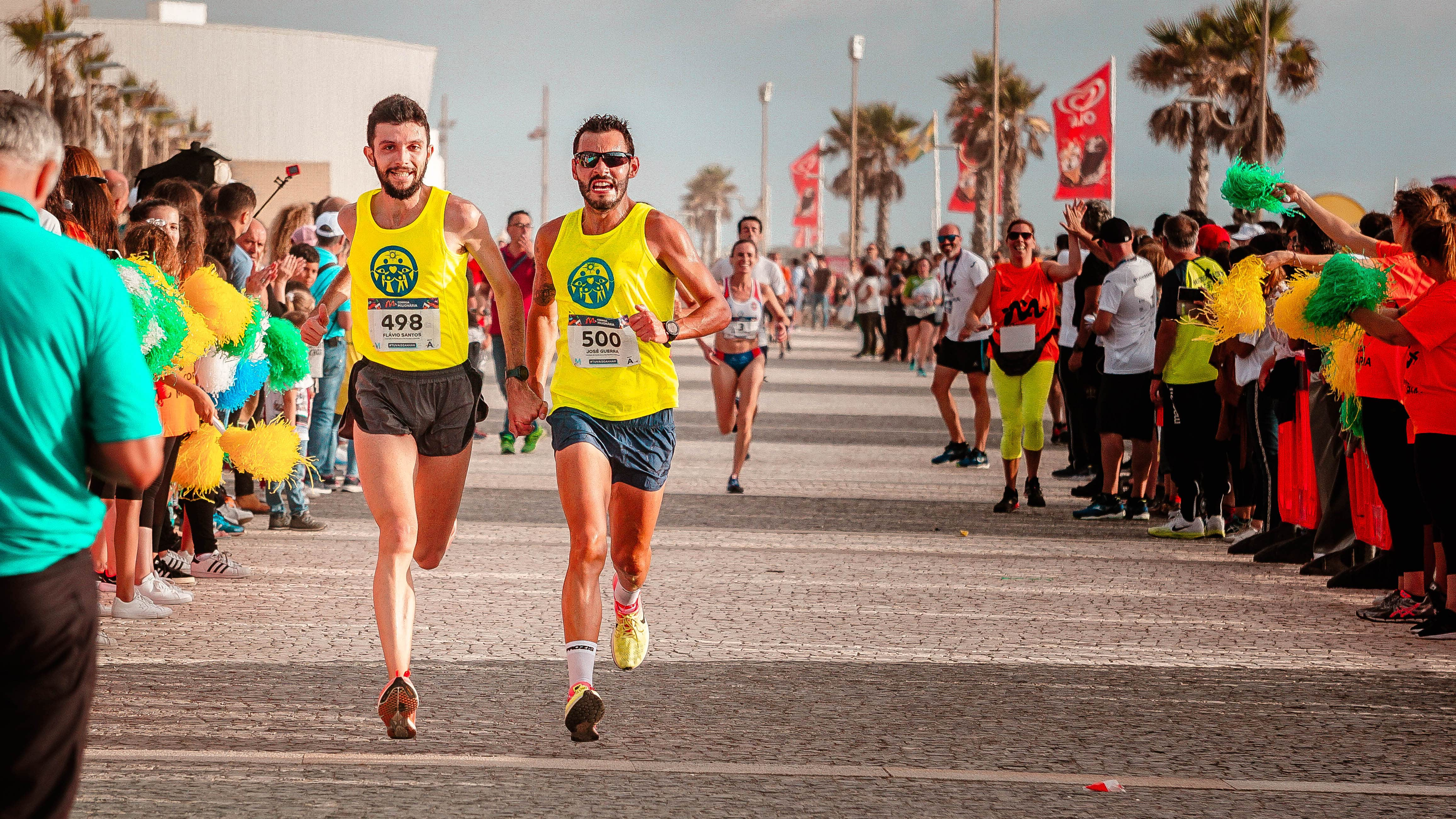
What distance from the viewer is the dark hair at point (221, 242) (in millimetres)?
9680

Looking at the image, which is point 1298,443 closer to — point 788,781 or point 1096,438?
point 1096,438

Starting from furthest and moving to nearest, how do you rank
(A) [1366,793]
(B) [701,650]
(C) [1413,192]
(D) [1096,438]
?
(D) [1096,438], (C) [1413,192], (B) [701,650], (A) [1366,793]

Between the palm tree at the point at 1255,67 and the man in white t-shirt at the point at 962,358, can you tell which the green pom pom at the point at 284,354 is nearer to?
the man in white t-shirt at the point at 962,358

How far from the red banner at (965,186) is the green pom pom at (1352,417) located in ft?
138

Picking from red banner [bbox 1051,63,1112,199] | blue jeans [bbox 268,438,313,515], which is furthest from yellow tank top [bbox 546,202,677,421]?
red banner [bbox 1051,63,1112,199]

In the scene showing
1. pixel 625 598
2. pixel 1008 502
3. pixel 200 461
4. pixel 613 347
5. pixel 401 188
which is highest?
pixel 401 188

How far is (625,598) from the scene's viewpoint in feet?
20.2

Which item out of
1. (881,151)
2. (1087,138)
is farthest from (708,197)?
(1087,138)

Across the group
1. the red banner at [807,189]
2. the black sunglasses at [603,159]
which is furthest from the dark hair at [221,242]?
the red banner at [807,189]

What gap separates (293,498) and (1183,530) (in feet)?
19.2

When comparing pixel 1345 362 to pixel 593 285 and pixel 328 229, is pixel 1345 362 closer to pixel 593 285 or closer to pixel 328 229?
pixel 593 285

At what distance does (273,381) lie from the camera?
9648mm

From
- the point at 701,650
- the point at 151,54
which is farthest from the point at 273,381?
the point at 151,54

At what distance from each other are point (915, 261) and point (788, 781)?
23.7m
